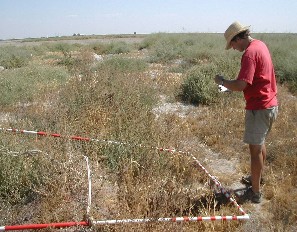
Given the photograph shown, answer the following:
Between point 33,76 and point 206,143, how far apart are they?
8.22 m

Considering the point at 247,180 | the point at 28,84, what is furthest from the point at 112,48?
the point at 247,180

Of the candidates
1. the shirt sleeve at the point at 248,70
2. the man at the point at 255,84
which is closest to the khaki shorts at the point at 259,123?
the man at the point at 255,84

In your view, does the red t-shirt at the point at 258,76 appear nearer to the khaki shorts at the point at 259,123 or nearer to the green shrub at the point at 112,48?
the khaki shorts at the point at 259,123

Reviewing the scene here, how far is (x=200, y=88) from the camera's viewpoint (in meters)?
9.13

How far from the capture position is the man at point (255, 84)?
3.71 m

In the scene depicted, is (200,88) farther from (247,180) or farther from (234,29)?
(234,29)

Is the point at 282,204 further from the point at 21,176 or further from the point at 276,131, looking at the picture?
the point at 21,176

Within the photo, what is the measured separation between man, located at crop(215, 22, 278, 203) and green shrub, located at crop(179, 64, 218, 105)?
4838mm

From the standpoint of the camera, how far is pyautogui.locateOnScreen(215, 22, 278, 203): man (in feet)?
12.2

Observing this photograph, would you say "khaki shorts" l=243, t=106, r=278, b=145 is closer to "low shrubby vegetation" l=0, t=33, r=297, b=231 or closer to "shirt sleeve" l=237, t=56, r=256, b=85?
"shirt sleeve" l=237, t=56, r=256, b=85

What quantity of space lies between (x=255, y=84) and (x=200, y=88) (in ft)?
17.2

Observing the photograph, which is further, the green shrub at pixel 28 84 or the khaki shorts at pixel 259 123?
the green shrub at pixel 28 84

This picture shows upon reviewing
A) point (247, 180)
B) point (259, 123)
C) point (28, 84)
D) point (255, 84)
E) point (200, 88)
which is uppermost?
point (255, 84)

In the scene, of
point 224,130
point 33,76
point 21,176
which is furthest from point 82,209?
A: point 33,76
